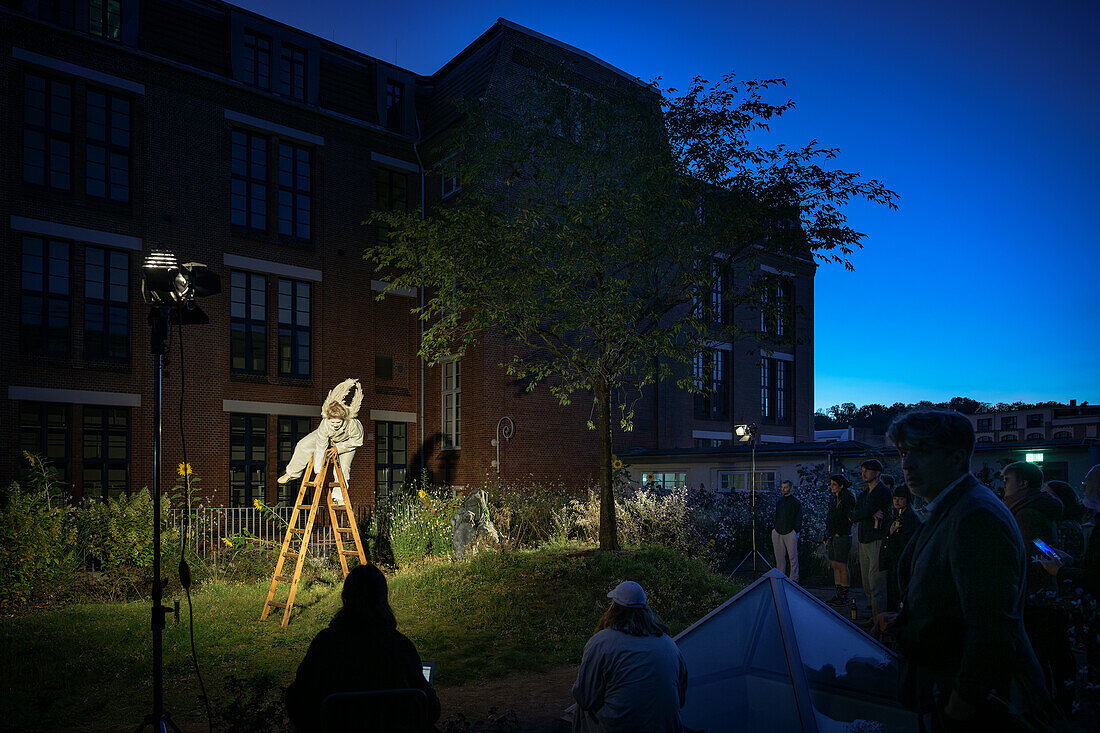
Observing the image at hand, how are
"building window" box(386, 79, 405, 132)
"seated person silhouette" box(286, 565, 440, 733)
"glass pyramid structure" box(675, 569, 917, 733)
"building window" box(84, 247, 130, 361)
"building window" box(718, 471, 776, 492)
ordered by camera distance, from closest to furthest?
"seated person silhouette" box(286, 565, 440, 733)
"glass pyramid structure" box(675, 569, 917, 733)
"building window" box(84, 247, 130, 361)
"building window" box(718, 471, 776, 492)
"building window" box(386, 79, 405, 132)

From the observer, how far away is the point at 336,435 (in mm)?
11297

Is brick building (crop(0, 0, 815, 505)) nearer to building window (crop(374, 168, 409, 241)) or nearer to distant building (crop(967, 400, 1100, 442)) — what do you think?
building window (crop(374, 168, 409, 241))

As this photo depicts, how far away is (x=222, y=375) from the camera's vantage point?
785 inches

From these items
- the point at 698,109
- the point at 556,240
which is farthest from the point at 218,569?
the point at 698,109

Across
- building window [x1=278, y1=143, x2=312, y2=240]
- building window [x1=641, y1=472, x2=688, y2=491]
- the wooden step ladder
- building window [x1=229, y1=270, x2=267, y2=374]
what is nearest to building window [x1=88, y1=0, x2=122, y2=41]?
building window [x1=278, y1=143, x2=312, y2=240]

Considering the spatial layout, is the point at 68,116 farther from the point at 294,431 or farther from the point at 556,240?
the point at 556,240

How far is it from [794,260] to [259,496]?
15.3m

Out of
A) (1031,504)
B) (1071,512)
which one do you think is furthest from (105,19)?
(1071,512)

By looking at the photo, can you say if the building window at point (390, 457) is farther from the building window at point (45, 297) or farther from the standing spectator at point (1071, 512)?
the standing spectator at point (1071, 512)

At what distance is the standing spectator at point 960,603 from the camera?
2.57 m

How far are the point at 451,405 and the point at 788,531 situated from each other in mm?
12134

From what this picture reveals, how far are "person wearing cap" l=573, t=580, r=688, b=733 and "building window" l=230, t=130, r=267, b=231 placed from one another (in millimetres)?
→ 19419

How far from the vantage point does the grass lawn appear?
7.62 meters


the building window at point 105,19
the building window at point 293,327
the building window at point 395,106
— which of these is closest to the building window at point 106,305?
the building window at point 293,327
